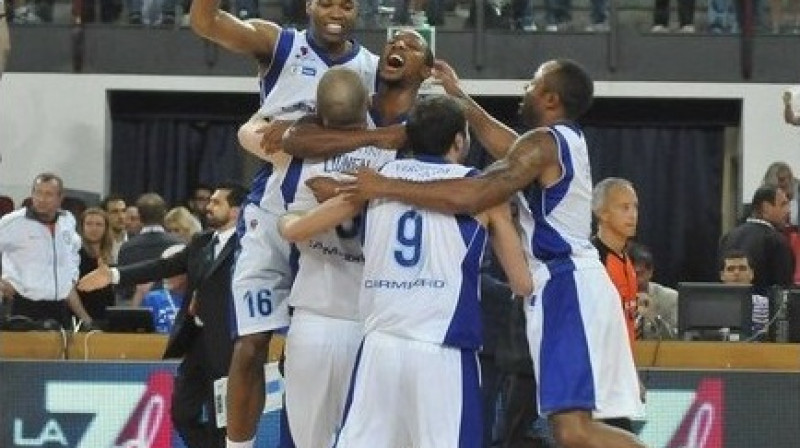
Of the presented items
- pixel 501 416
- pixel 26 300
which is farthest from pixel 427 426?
pixel 26 300

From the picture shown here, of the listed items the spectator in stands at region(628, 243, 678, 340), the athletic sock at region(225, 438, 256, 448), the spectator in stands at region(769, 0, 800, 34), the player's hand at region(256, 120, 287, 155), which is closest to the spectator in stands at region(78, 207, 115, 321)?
the spectator in stands at region(628, 243, 678, 340)

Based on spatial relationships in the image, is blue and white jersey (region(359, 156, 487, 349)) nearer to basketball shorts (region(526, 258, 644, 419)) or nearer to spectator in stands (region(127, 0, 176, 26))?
basketball shorts (region(526, 258, 644, 419))

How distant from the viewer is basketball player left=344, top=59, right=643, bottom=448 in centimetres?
707

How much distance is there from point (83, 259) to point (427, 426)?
7.23 meters

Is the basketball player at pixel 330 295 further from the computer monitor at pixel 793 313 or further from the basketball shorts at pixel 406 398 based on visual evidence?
the computer monitor at pixel 793 313

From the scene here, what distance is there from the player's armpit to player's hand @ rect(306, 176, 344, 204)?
585 mm

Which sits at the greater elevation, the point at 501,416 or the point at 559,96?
the point at 559,96

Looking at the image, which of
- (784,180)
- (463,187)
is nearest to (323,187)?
(463,187)

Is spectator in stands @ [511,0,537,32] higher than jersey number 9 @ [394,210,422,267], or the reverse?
spectator in stands @ [511,0,537,32]

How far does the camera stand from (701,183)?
20016mm

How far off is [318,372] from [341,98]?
1086mm

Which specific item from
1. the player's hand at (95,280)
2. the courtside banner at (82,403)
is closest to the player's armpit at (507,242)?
the player's hand at (95,280)

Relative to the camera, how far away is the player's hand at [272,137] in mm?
7414

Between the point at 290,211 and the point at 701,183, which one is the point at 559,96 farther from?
the point at 701,183
